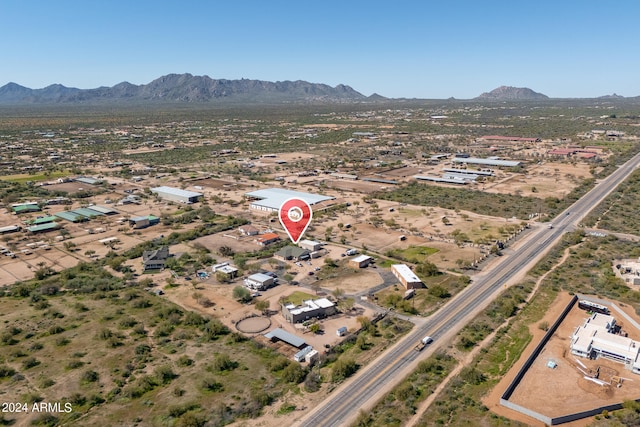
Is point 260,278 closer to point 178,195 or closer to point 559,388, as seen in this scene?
point 559,388

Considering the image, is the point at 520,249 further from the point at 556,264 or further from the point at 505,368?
the point at 505,368

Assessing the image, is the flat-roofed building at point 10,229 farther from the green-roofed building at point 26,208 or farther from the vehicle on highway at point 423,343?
the vehicle on highway at point 423,343

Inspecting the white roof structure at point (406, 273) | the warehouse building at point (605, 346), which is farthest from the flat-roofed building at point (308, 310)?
the warehouse building at point (605, 346)

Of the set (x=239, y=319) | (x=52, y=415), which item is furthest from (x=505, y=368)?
(x=52, y=415)

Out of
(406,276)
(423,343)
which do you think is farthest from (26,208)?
(423,343)

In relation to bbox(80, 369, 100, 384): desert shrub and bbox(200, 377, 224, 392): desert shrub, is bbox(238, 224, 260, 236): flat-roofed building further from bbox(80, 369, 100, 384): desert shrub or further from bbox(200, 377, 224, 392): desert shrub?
bbox(200, 377, 224, 392): desert shrub

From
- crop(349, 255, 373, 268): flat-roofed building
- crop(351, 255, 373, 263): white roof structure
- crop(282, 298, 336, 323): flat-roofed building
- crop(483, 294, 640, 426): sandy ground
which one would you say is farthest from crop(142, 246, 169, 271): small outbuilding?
crop(483, 294, 640, 426): sandy ground
